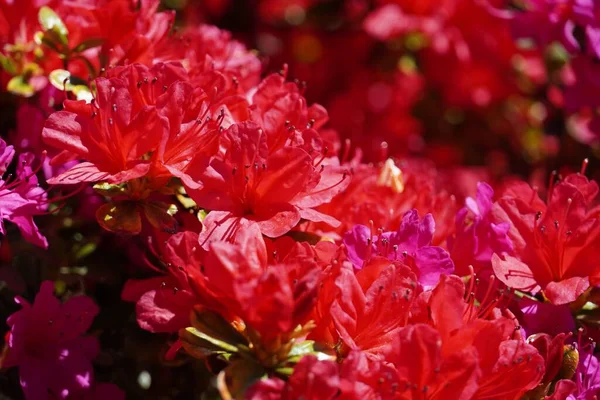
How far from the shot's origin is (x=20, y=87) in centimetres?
148

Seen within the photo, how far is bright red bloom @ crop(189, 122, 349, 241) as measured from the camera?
121cm

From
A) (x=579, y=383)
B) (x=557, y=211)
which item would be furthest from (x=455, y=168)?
(x=579, y=383)

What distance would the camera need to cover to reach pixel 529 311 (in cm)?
129

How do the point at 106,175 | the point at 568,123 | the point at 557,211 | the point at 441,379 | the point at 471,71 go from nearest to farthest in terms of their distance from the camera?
the point at 441,379 < the point at 106,175 < the point at 557,211 < the point at 568,123 < the point at 471,71

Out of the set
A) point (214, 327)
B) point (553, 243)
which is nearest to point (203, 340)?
point (214, 327)

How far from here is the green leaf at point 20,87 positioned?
4.83 ft

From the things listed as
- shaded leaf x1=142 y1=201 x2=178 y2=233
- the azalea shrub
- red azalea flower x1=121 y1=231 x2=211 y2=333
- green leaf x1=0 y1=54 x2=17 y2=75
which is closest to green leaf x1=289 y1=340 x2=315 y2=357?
the azalea shrub

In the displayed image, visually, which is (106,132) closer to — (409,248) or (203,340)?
(203,340)

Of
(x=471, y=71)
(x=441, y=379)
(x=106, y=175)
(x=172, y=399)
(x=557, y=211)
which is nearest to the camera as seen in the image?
(x=441, y=379)

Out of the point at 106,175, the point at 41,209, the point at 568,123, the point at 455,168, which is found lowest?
the point at 455,168

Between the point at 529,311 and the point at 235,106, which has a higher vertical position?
the point at 235,106

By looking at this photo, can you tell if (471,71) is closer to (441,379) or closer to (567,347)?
(567,347)

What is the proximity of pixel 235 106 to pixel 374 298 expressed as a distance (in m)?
0.43

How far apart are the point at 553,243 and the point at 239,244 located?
0.56 meters
